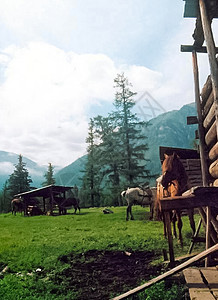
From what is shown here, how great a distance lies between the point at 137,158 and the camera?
133ft

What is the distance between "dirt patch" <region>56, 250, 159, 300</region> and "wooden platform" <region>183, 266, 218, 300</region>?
150 centimetres

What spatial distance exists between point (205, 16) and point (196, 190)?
3.62 meters

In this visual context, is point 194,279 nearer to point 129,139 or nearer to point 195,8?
point 195,8

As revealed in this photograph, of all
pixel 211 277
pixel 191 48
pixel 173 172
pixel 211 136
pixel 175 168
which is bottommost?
pixel 211 277

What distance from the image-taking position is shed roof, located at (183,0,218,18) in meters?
5.27

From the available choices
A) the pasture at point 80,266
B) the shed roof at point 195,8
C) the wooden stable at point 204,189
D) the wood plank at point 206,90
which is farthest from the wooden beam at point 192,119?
the pasture at point 80,266

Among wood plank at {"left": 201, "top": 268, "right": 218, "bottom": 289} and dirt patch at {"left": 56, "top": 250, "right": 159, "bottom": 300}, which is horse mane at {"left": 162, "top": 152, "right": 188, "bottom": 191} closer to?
dirt patch at {"left": 56, "top": 250, "right": 159, "bottom": 300}

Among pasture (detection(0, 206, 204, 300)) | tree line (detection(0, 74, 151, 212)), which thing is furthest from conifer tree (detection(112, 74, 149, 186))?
pasture (detection(0, 206, 204, 300))

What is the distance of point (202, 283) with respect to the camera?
342 centimetres

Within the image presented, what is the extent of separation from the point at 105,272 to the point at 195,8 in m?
6.73

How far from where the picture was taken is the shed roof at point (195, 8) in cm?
527

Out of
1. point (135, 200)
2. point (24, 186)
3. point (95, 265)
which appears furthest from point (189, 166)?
point (24, 186)

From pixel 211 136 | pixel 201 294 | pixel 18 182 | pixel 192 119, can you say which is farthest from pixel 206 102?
pixel 18 182

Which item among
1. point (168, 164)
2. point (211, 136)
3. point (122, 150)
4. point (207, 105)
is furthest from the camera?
point (122, 150)
